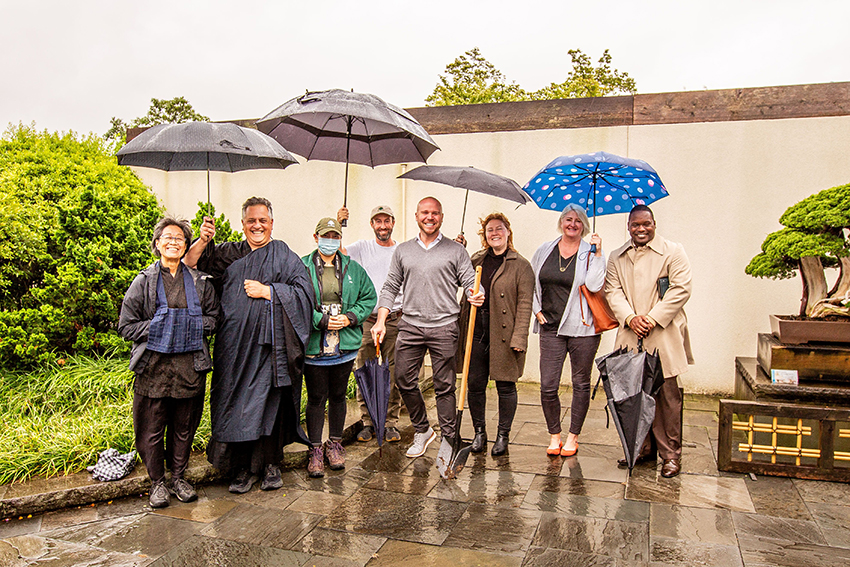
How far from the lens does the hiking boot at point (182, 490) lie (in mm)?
3830

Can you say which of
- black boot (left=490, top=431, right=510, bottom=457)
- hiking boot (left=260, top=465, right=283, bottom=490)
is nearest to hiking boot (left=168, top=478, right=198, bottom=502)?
hiking boot (left=260, top=465, right=283, bottom=490)

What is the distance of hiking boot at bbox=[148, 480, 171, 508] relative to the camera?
3738 mm

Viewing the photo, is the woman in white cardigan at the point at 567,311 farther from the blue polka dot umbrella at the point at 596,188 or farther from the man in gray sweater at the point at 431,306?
the man in gray sweater at the point at 431,306

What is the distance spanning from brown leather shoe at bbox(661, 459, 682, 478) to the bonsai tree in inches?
58.4

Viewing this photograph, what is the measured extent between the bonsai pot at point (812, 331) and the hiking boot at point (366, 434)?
10.3ft

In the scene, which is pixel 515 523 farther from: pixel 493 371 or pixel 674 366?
pixel 674 366

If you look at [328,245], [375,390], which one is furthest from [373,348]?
[328,245]

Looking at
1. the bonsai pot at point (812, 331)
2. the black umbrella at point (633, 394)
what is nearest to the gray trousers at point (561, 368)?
the black umbrella at point (633, 394)

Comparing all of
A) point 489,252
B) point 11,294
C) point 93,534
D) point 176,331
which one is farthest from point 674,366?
point 11,294

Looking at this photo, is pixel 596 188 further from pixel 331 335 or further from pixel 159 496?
pixel 159 496

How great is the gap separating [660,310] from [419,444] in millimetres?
1973

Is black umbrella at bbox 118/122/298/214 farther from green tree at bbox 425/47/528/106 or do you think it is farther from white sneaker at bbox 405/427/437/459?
green tree at bbox 425/47/528/106

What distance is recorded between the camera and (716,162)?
6414 mm

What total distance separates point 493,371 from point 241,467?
5.99 feet
